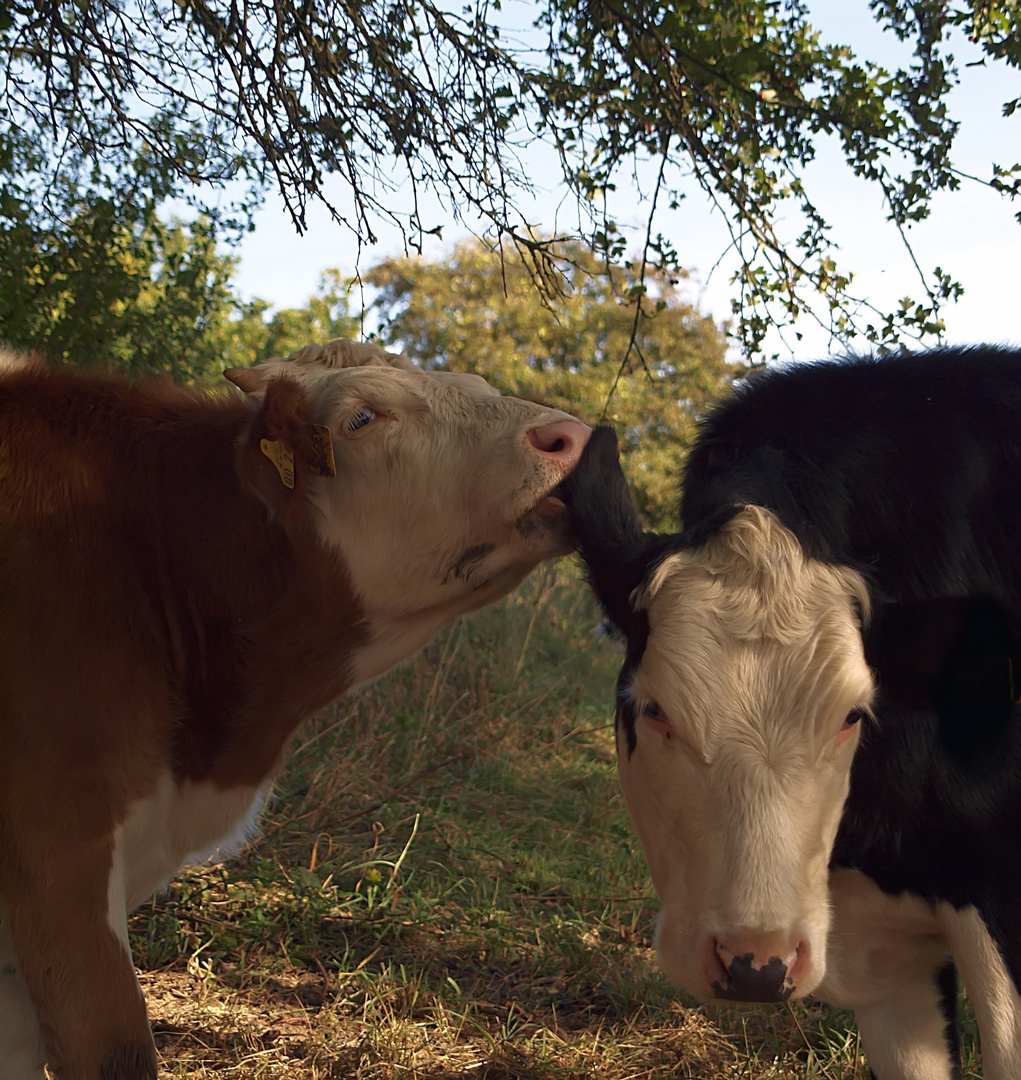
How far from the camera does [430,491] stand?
258 cm

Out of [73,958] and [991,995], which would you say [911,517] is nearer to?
[991,995]

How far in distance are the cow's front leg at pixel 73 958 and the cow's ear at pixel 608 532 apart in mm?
1188

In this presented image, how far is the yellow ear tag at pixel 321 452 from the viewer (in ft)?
8.21

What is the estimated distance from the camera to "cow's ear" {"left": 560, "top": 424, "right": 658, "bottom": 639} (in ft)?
7.63

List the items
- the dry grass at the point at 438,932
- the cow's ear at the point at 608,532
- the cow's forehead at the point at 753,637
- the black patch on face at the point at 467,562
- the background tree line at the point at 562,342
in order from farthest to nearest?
the background tree line at the point at 562,342 < the dry grass at the point at 438,932 < the black patch on face at the point at 467,562 < the cow's ear at the point at 608,532 < the cow's forehead at the point at 753,637

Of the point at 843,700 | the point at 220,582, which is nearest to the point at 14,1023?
the point at 220,582

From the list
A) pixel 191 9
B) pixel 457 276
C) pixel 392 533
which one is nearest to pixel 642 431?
pixel 457 276

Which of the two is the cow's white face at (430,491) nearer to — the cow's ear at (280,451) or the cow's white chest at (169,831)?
the cow's ear at (280,451)

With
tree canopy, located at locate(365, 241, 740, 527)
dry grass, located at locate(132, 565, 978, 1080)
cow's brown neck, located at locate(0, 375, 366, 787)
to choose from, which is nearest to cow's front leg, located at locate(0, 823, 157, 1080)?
cow's brown neck, located at locate(0, 375, 366, 787)

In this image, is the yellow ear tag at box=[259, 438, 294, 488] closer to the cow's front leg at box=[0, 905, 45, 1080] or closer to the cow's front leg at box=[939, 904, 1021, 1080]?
the cow's front leg at box=[0, 905, 45, 1080]

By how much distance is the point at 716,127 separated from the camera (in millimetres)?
4203

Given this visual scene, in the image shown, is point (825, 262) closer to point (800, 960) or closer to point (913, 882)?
point (913, 882)

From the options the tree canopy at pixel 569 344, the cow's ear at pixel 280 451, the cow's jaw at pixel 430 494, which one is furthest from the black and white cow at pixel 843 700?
the tree canopy at pixel 569 344

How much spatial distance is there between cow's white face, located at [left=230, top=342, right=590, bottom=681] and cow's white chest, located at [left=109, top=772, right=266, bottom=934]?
54 cm
